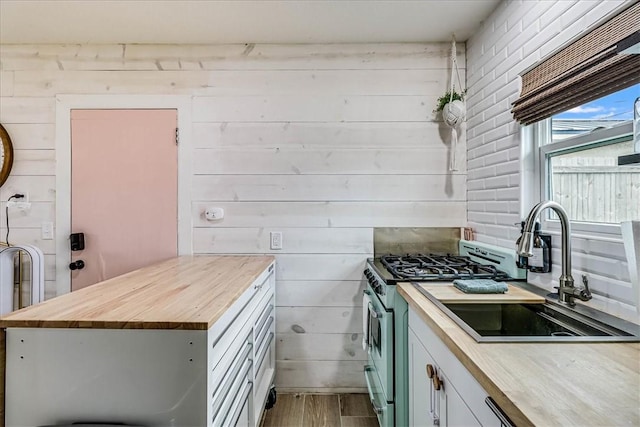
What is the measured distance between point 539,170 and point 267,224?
1.67 meters

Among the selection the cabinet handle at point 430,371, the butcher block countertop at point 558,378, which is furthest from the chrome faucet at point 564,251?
the cabinet handle at point 430,371

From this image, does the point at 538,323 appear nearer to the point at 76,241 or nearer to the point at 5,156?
the point at 76,241

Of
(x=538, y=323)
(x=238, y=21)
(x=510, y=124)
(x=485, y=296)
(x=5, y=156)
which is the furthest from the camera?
(x=5, y=156)

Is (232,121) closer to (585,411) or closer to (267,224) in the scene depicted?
(267,224)

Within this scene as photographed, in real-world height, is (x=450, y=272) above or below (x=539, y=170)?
below

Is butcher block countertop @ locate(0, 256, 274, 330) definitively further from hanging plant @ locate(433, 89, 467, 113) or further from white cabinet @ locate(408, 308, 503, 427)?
hanging plant @ locate(433, 89, 467, 113)

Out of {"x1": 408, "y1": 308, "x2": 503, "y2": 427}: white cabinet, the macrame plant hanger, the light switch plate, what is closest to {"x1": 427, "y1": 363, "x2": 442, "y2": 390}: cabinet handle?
{"x1": 408, "y1": 308, "x2": 503, "y2": 427}: white cabinet

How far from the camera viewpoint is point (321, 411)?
2.43m

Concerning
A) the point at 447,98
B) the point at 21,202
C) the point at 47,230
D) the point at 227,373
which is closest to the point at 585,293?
the point at 227,373

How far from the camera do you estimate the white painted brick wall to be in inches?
53.0

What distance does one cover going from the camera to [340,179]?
8.75 feet

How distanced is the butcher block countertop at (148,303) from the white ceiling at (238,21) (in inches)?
59.1

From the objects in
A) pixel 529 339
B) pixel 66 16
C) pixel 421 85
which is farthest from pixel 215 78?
pixel 529 339

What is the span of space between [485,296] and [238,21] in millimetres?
2081
